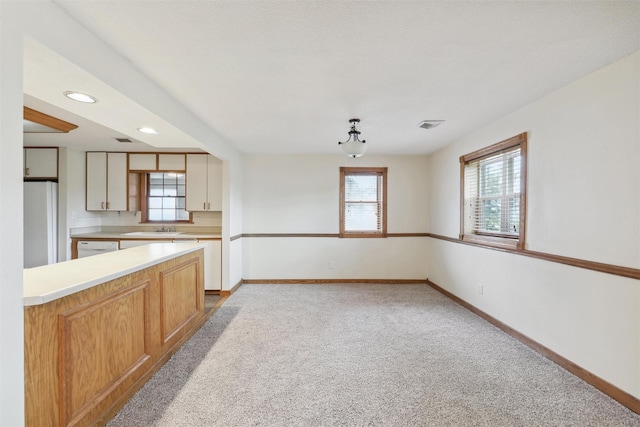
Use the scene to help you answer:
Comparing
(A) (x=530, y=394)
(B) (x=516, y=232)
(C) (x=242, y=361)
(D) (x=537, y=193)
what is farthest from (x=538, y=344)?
(C) (x=242, y=361)

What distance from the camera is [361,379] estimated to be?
2.30 meters


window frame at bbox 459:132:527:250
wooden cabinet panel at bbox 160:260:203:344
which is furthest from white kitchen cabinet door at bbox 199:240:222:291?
window frame at bbox 459:132:527:250

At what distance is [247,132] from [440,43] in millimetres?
2610

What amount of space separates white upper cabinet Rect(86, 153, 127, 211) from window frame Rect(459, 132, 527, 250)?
5.23 metres

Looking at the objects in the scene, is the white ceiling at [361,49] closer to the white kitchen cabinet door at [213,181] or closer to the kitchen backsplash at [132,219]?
the white kitchen cabinet door at [213,181]

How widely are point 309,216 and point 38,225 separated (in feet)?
13.3

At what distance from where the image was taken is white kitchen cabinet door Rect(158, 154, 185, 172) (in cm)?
498

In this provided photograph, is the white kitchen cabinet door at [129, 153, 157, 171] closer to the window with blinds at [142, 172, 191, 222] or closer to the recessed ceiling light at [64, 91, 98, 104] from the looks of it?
the window with blinds at [142, 172, 191, 222]

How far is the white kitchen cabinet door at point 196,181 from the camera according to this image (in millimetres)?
4953

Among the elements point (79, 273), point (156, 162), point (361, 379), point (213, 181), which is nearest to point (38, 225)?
point (156, 162)

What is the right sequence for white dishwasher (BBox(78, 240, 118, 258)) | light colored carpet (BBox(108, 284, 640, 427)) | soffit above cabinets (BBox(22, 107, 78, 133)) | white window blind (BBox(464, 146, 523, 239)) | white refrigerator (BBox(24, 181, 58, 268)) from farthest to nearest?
1. white dishwasher (BBox(78, 240, 118, 258))
2. white refrigerator (BBox(24, 181, 58, 268))
3. white window blind (BBox(464, 146, 523, 239))
4. soffit above cabinets (BBox(22, 107, 78, 133))
5. light colored carpet (BBox(108, 284, 640, 427))

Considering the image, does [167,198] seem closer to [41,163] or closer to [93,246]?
[93,246]

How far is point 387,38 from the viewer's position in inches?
68.6

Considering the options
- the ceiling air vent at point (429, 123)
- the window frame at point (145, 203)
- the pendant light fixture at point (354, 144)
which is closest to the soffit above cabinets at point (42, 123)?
the window frame at point (145, 203)
